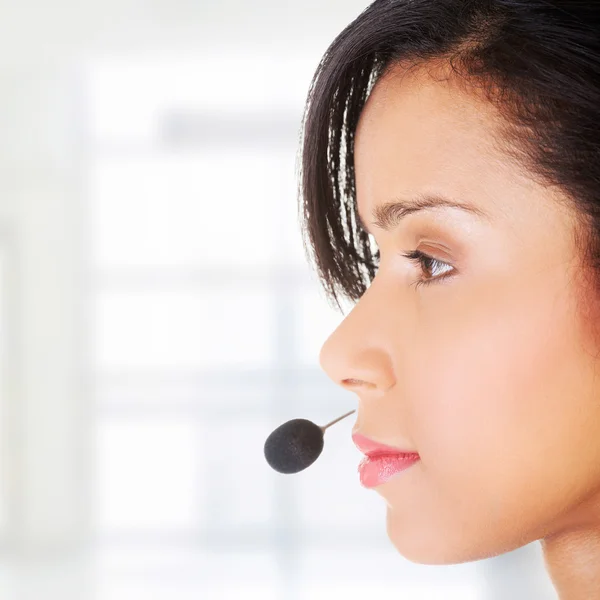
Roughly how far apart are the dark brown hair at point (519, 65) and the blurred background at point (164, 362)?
1858 mm

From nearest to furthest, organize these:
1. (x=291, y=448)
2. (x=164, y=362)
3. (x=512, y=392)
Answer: (x=512, y=392) < (x=291, y=448) < (x=164, y=362)

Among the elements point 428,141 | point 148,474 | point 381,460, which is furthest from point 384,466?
point 148,474

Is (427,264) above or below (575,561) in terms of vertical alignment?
above

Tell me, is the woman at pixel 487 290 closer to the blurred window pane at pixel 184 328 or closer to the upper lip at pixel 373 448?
the upper lip at pixel 373 448

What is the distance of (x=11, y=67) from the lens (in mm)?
2521

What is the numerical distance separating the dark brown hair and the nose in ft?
0.45

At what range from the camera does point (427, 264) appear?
552 mm

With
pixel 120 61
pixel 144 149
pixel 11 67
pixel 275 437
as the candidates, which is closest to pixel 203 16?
pixel 120 61

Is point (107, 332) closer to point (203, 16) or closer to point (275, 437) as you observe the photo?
point (203, 16)

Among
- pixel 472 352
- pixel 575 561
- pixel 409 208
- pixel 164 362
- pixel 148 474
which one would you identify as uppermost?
pixel 164 362

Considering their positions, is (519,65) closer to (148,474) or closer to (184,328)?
(184,328)

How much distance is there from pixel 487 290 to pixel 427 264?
0.18 feet

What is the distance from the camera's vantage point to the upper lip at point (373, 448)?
553mm

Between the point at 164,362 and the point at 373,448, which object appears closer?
the point at 373,448
